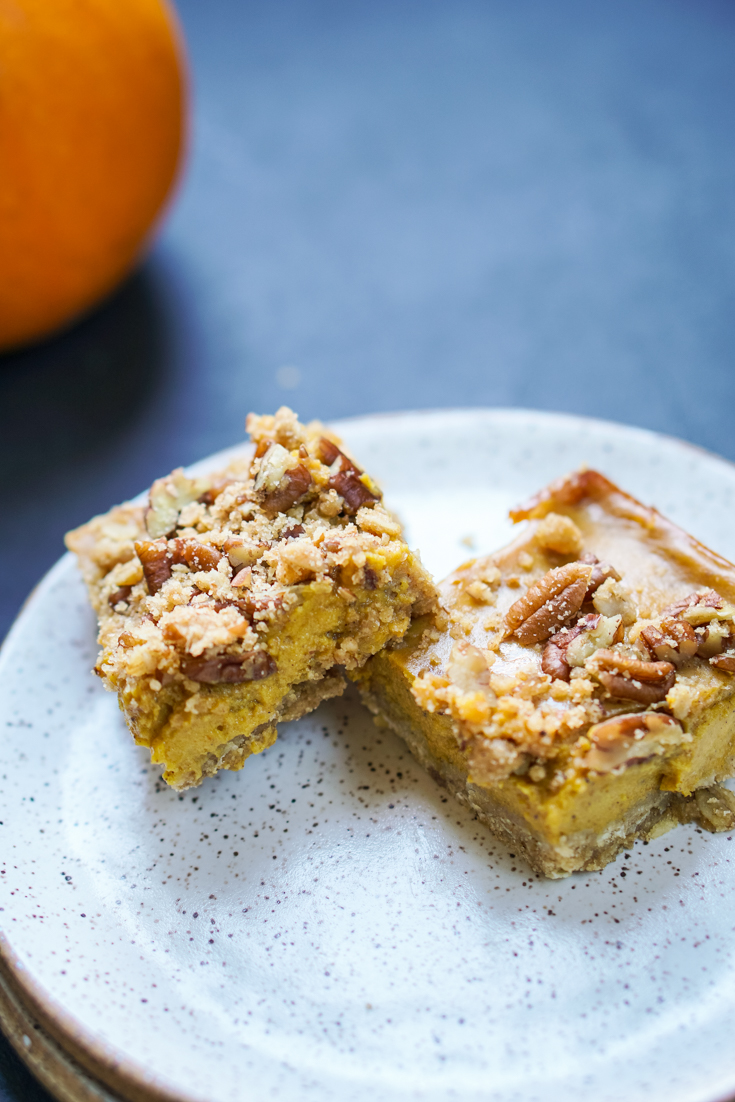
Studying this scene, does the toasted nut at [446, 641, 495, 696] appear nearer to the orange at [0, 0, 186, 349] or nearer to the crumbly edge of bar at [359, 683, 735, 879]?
the crumbly edge of bar at [359, 683, 735, 879]

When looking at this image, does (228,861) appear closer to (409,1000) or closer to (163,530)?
(409,1000)

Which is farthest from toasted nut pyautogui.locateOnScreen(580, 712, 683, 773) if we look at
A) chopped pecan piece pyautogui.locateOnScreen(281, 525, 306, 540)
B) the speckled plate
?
chopped pecan piece pyautogui.locateOnScreen(281, 525, 306, 540)

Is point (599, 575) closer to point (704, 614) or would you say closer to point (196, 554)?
point (704, 614)

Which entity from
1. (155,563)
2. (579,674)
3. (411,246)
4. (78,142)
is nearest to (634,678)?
(579,674)

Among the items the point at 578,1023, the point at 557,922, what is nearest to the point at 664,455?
the point at 557,922

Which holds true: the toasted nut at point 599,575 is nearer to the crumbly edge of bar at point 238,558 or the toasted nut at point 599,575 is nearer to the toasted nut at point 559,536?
the toasted nut at point 559,536
